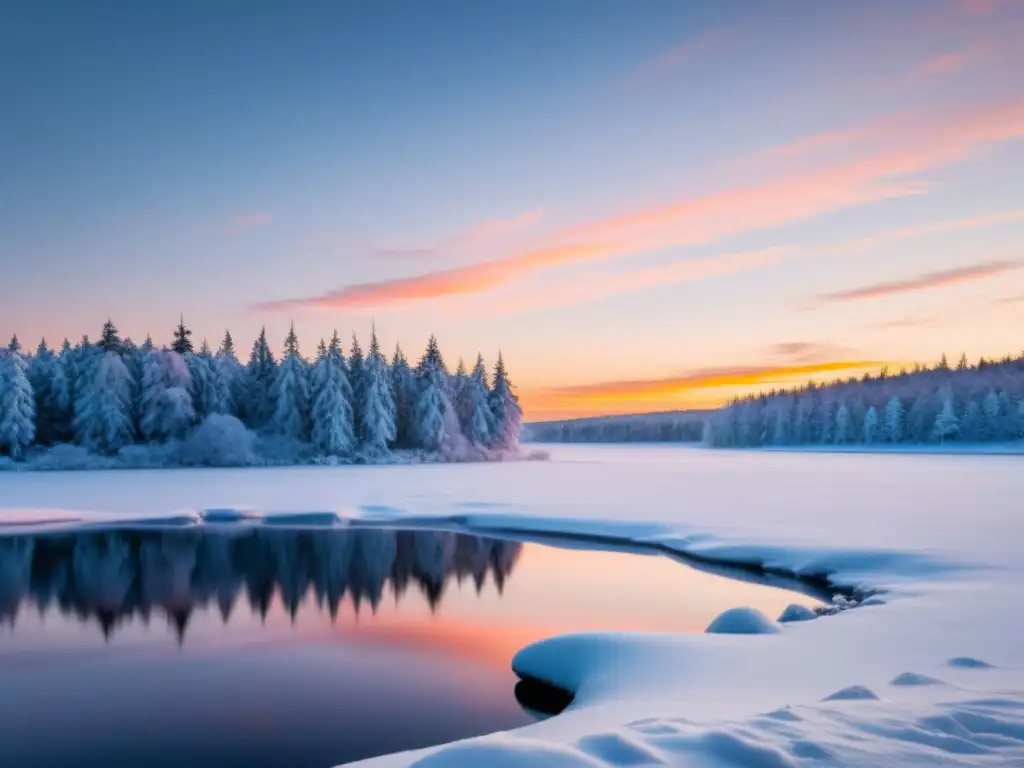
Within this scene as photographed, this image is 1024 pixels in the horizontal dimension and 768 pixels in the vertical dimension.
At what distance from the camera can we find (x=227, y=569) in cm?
1814

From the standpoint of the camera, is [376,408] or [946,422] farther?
[946,422]

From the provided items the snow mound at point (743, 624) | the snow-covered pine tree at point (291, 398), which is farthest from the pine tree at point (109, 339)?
the snow mound at point (743, 624)

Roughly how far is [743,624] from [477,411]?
2613 inches

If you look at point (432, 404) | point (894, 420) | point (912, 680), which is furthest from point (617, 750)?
point (894, 420)

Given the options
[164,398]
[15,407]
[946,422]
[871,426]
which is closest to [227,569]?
[15,407]

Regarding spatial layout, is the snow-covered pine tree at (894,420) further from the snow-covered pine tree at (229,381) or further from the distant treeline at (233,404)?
the snow-covered pine tree at (229,381)

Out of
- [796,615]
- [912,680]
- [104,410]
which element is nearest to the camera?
[912,680]

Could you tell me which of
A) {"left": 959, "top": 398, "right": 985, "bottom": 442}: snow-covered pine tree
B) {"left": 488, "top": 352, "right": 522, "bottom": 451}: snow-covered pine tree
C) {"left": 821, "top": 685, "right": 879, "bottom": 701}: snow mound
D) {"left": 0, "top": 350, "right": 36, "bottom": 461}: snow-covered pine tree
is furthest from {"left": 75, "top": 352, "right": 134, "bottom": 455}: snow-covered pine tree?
{"left": 959, "top": 398, "right": 985, "bottom": 442}: snow-covered pine tree

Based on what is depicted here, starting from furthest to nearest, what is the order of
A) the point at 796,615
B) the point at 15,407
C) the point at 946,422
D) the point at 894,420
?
the point at 894,420
the point at 946,422
the point at 15,407
the point at 796,615

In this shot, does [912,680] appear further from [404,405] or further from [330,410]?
[404,405]

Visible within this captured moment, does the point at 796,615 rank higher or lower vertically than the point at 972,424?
lower

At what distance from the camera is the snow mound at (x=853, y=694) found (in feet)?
20.4

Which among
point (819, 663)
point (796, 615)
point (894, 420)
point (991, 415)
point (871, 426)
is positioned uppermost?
point (991, 415)

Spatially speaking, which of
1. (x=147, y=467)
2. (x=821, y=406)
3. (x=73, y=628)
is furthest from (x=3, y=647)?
(x=821, y=406)
